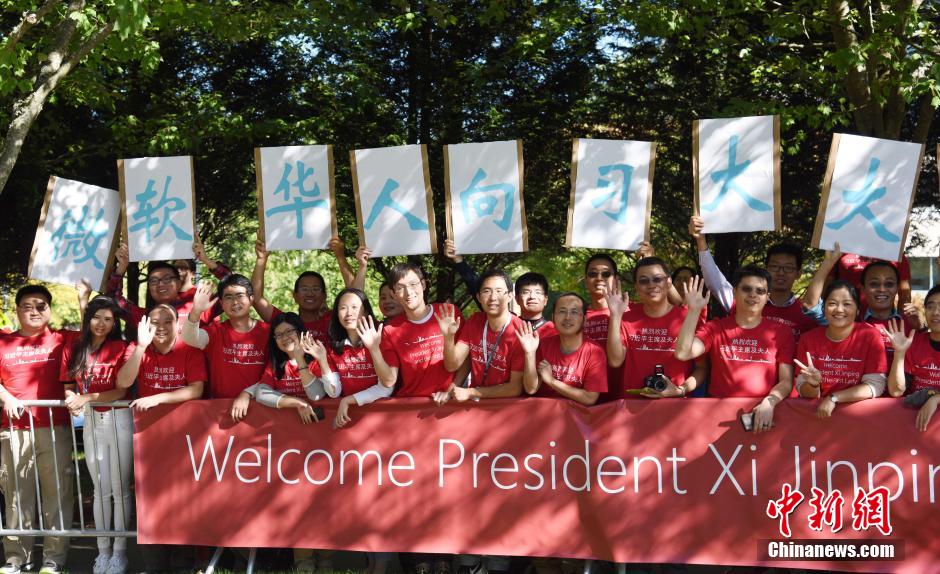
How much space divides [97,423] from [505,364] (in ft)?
9.18

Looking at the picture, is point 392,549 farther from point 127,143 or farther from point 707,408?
point 127,143

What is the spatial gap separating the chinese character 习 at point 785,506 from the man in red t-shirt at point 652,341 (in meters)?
0.80

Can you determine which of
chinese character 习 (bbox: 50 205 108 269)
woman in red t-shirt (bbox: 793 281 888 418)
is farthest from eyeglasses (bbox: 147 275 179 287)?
woman in red t-shirt (bbox: 793 281 888 418)

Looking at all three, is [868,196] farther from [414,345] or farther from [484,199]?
[414,345]

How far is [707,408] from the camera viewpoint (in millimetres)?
5660

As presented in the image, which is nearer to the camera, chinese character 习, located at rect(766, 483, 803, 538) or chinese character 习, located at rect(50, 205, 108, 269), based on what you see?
chinese character 习, located at rect(766, 483, 803, 538)

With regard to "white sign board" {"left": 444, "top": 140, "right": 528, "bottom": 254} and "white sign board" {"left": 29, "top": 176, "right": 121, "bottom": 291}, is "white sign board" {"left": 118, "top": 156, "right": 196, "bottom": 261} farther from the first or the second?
"white sign board" {"left": 444, "top": 140, "right": 528, "bottom": 254}

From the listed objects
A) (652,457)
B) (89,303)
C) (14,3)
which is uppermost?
(14,3)

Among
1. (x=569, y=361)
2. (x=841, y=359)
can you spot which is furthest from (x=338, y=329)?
(x=841, y=359)

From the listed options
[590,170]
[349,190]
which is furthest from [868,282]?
[349,190]

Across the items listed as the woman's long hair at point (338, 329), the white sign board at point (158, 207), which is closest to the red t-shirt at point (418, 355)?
the woman's long hair at point (338, 329)

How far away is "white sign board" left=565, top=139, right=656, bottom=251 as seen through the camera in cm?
662

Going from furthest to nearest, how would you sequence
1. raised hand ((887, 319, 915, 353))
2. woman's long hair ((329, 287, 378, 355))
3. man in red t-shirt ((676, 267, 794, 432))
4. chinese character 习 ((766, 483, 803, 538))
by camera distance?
1. woman's long hair ((329, 287, 378, 355))
2. man in red t-shirt ((676, 267, 794, 432))
3. chinese character 习 ((766, 483, 803, 538))
4. raised hand ((887, 319, 915, 353))

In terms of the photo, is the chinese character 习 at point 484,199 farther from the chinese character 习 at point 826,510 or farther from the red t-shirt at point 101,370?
the chinese character 习 at point 826,510
